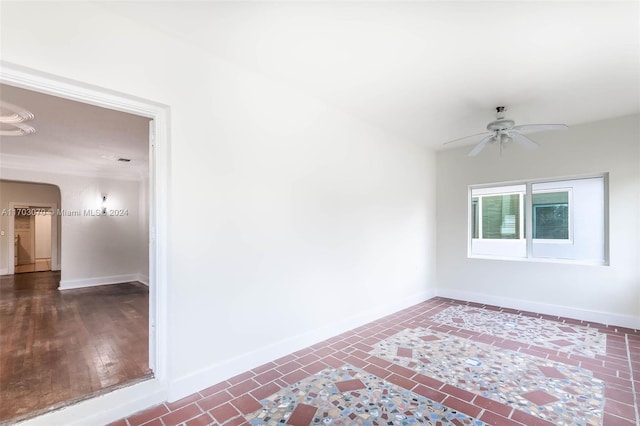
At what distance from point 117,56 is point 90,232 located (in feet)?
19.7

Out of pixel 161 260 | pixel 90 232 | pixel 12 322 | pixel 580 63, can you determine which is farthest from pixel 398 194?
pixel 90 232

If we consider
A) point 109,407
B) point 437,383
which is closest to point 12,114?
point 109,407

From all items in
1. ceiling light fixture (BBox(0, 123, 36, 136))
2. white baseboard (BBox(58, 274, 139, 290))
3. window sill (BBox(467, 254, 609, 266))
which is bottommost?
white baseboard (BBox(58, 274, 139, 290))

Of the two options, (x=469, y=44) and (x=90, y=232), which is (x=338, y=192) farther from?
(x=90, y=232)

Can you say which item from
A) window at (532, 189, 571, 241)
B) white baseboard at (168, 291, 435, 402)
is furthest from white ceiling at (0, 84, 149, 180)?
window at (532, 189, 571, 241)

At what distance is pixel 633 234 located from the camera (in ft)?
12.8

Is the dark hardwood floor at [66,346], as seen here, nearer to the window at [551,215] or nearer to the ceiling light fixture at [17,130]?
the ceiling light fixture at [17,130]

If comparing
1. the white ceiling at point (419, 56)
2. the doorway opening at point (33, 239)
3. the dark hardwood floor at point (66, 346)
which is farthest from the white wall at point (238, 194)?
the doorway opening at point (33, 239)

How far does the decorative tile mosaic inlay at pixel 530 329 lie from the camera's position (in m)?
3.35

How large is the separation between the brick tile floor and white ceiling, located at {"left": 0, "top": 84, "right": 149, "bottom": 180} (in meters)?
3.12

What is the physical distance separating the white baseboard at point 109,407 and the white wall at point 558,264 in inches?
190

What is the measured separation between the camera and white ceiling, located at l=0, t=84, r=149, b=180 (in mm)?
3189

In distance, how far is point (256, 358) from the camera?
9.27ft

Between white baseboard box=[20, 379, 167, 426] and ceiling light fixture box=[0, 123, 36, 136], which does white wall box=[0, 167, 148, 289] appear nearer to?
ceiling light fixture box=[0, 123, 36, 136]
